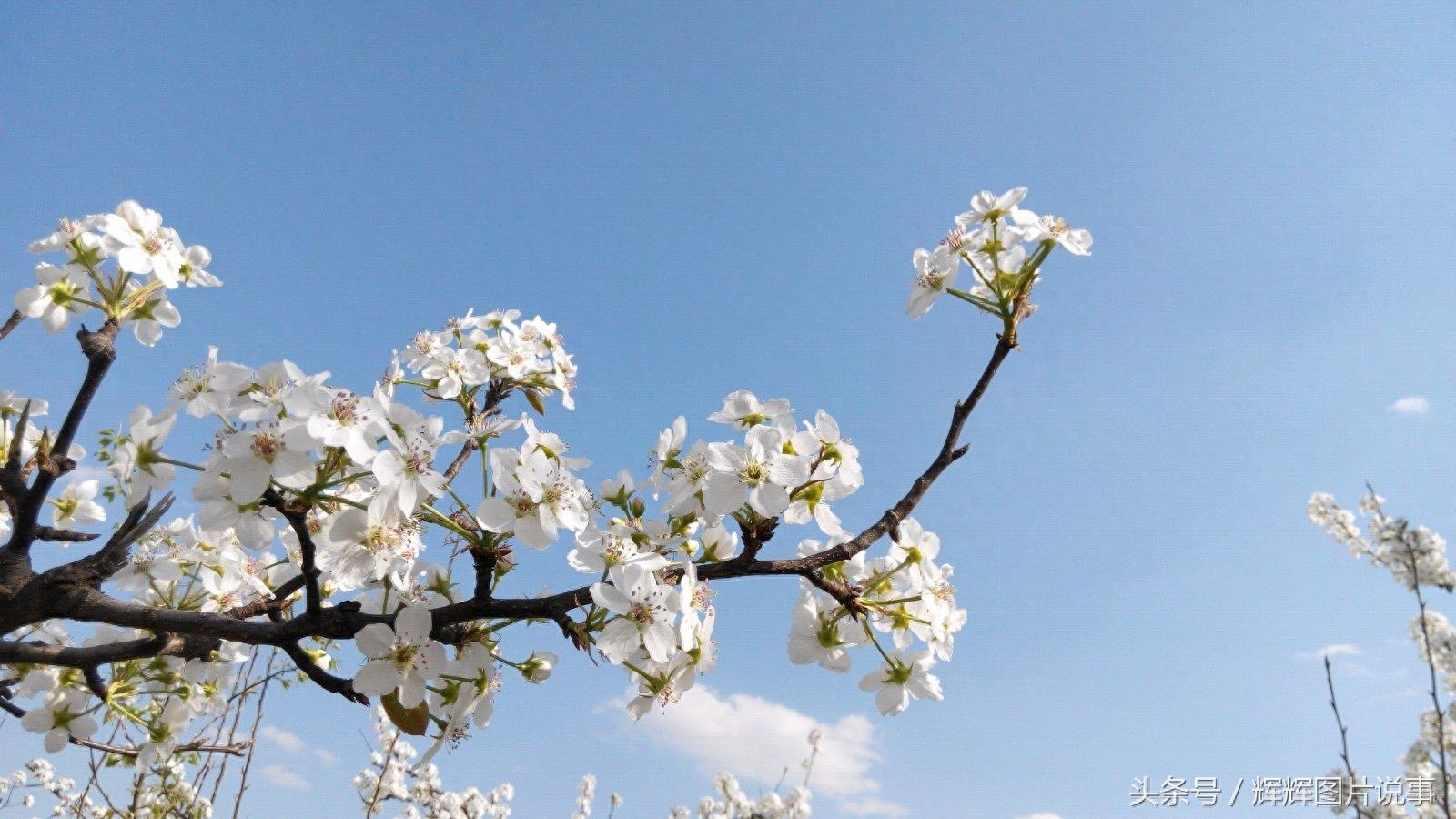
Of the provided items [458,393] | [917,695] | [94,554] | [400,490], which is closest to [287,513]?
[400,490]

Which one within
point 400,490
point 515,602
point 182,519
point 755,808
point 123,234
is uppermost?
point 755,808

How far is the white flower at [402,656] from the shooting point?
1.79 metres

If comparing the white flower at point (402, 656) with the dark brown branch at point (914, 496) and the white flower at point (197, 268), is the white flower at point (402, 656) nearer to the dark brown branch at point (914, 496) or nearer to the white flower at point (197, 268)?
the dark brown branch at point (914, 496)

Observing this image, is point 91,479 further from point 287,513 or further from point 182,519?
point 287,513

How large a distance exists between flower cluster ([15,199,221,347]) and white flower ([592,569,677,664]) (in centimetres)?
171

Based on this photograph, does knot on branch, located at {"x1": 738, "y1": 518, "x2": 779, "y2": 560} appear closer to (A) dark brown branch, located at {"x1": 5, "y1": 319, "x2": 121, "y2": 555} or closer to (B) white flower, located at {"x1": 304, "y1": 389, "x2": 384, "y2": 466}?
(B) white flower, located at {"x1": 304, "y1": 389, "x2": 384, "y2": 466}

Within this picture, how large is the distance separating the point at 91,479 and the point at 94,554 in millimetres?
1213

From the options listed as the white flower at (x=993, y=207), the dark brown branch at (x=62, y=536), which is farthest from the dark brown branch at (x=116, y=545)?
the white flower at (x=993, y=207)

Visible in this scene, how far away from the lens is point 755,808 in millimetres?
10305

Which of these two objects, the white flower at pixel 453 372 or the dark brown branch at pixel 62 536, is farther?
the white flower at pixel 453 372

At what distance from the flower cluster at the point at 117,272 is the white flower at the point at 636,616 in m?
1.71

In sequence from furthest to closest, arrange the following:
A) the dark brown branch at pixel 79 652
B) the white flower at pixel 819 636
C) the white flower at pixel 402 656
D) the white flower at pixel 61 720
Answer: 1. the white flower at pixel 61 720
2. the white flower at pixel 819 636
3. the dark brown branch at pixel 79 652
4. the white flower at pixel 402 656

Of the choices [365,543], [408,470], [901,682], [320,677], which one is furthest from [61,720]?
[901,682]

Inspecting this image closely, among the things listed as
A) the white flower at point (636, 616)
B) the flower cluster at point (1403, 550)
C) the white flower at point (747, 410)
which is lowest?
the white flower at point (636, 616)
